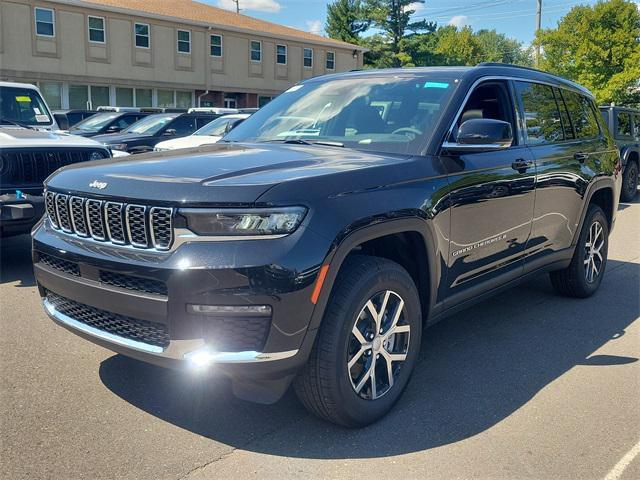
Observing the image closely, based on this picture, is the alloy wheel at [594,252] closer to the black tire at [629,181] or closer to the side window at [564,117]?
the side window at [564,117]

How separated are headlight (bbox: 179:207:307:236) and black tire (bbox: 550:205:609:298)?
3.62m

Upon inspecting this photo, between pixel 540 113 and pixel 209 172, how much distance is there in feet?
9.86

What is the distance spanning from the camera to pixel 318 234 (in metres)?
2.87

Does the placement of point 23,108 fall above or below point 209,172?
above

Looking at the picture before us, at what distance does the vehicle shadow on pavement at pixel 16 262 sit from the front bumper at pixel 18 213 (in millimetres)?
461

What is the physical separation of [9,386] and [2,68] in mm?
26757

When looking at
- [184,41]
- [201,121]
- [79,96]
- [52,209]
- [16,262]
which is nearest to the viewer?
[52,209]

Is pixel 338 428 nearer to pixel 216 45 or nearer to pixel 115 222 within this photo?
pixel 115 222

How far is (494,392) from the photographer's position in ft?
12.5

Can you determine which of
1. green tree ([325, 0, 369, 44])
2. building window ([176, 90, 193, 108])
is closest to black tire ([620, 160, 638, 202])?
building window ([176, 90, 193, 108])

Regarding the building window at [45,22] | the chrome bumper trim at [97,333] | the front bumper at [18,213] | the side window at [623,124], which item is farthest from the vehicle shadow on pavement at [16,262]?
the building window at [45,22]

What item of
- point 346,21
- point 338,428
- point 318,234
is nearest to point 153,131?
point 338,428

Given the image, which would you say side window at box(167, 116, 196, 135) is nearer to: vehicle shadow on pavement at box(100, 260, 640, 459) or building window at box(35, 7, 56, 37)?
vehicle shadow on pavement at box(100, 260, 640, 459)

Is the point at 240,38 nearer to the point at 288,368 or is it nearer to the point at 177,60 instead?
the point at 177,60
